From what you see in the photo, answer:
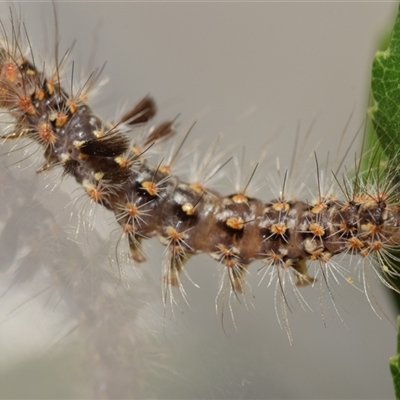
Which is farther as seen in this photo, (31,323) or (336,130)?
(336,130)

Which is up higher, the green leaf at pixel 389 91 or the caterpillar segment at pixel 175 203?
the green leaf at pixel 389 91

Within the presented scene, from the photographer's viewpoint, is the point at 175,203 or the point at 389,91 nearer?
the point at 389,91

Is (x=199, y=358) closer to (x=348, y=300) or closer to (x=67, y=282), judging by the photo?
(x=67, y=282)

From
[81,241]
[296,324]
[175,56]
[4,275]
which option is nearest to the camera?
[4,275]

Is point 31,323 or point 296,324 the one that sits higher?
point 296,324

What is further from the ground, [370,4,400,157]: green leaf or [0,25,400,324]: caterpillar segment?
[370,4,400,157]: green leaf

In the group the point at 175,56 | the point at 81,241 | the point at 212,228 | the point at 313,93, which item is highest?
the point at 313,93

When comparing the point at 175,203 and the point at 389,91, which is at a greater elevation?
the point at 389,91

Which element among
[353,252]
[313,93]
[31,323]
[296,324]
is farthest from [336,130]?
[31,323]
